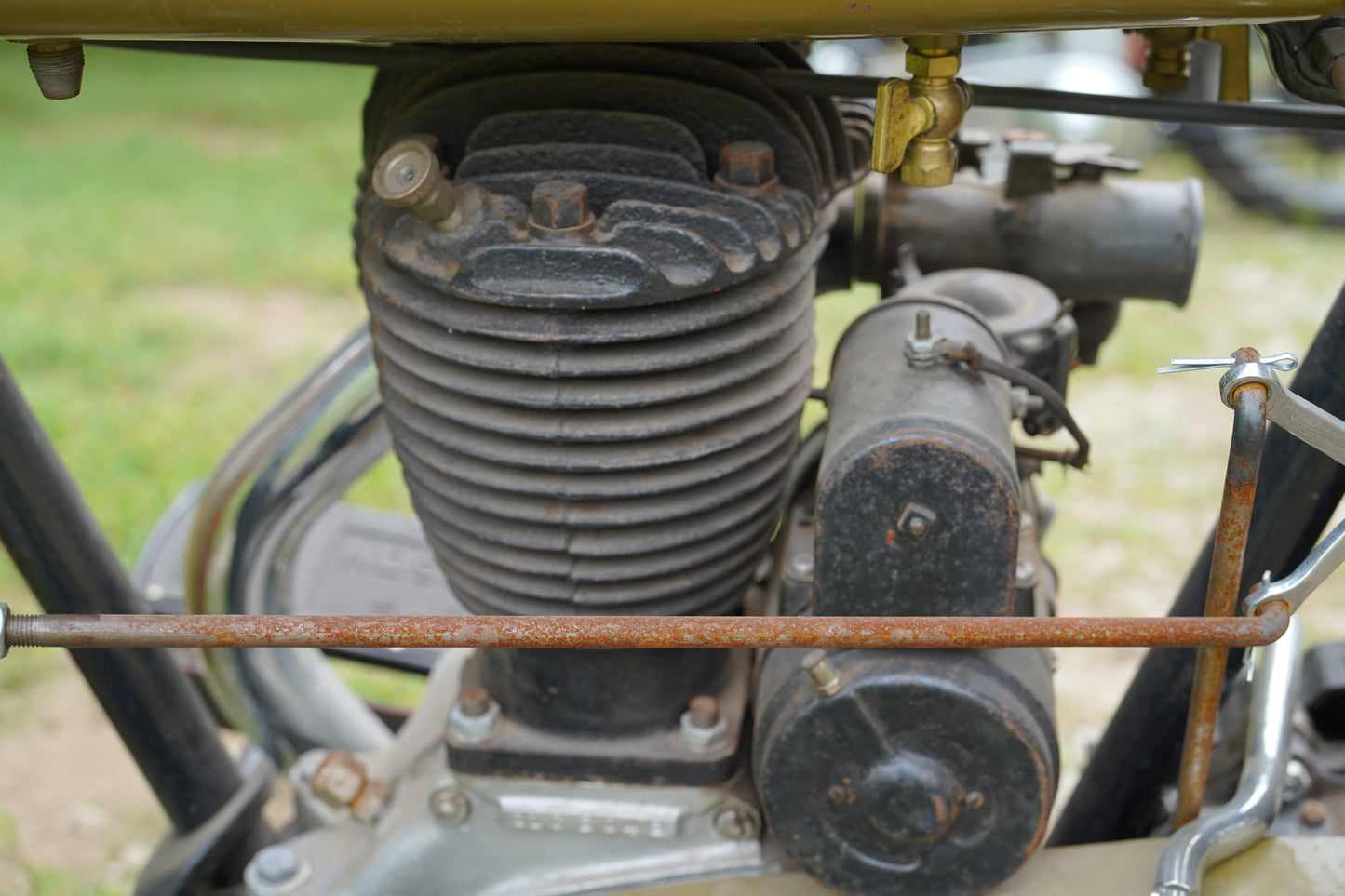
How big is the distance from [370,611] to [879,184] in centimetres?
96

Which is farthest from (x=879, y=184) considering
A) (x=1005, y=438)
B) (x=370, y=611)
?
(x=370, y=611)

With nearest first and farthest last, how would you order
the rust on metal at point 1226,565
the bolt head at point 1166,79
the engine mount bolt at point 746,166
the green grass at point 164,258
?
the rust on metal at point 1226,565
the engine mount bolt at point 746,166
the bolt head at point 1166,79
the green grass at point 164,258

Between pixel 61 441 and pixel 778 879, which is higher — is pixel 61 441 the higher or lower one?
the lower one

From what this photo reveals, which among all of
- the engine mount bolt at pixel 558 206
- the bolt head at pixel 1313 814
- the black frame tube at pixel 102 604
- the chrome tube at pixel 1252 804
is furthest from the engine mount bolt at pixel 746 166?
the bolt head at pixel 1313 814

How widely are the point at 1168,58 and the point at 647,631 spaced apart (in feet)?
2.44

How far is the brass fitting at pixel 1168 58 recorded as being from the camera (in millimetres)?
1138

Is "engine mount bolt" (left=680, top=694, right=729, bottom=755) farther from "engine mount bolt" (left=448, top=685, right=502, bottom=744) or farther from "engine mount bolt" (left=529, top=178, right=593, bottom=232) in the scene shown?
"engine mount bolt" (left=529, top=178, right=593, bottom=232)

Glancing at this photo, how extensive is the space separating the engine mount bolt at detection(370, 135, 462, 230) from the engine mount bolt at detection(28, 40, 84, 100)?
21 centimetres

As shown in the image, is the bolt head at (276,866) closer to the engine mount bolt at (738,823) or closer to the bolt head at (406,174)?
the engine mount bolt at (738,823)

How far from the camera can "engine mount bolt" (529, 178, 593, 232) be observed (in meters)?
0.88

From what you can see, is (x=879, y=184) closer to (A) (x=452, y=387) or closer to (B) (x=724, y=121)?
(B) (x=724, y=121)

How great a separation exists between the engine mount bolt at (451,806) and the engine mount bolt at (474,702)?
8 cm

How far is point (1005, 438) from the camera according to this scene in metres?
0.95

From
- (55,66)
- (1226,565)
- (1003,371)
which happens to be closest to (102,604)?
(55,66)
